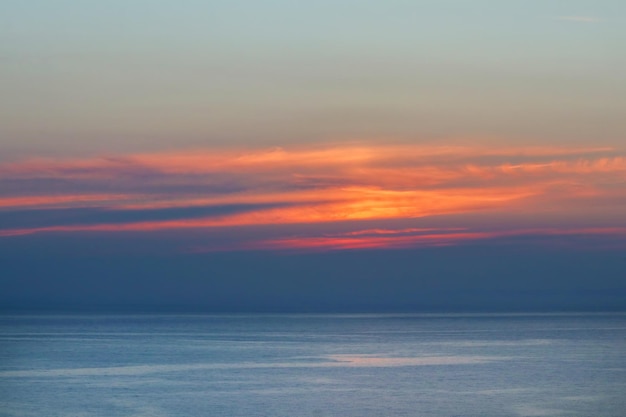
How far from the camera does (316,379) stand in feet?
266

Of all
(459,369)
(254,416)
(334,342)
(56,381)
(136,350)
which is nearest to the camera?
(254,416)

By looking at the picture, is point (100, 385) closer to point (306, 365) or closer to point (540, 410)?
point (306, 365)

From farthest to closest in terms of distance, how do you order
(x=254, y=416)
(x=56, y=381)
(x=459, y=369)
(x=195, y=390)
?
1. (x=459, y=369)
2. (x=56, y=381)
3. (x=195, y=390)
4. (x=254, y=416)

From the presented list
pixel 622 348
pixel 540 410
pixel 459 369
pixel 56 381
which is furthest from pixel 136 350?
pixel 540 410

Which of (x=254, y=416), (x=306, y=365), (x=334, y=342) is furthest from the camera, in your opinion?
(x=334, y=342)

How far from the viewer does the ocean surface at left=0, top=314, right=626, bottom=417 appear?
63.3 meters

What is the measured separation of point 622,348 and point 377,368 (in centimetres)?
4888

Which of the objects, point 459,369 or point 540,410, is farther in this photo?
point 459,369

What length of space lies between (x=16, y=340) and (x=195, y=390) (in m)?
82.5

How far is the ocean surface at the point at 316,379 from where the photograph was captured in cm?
6328

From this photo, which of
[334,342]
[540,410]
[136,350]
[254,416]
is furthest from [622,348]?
[254,416]

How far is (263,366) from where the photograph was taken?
9550 centimetres

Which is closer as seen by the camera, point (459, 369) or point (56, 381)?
point (56, 381)

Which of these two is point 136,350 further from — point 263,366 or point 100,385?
point 100,385
